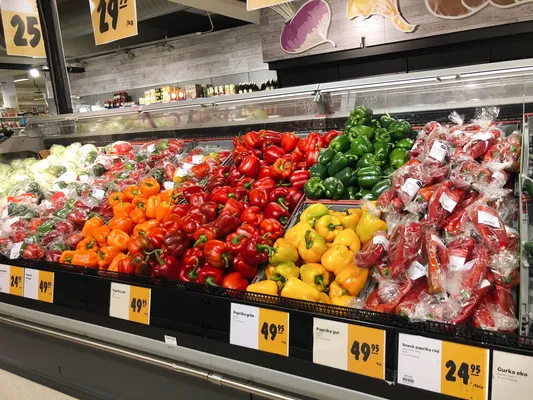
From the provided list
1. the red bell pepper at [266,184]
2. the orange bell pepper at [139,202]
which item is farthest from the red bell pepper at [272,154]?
the orange bell pepper at [139,202]

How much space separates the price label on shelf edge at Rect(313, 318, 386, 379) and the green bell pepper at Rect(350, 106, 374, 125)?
4.36 feet

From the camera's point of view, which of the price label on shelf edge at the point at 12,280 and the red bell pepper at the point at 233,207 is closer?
the red bell pepper at the point at 233,207

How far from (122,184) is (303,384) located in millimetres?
1989

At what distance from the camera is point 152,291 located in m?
1.75

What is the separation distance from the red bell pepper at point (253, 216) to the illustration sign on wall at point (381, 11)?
5100 millimetres

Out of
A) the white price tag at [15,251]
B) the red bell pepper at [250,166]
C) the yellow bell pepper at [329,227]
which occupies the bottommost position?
the white price tag at [15,251]

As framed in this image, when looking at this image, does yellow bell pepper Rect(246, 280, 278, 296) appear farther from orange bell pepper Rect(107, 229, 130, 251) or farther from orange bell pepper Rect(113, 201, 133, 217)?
orange bell pepper Rect(113, 201, 133, 217)

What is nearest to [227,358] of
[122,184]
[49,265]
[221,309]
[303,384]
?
[221,309]

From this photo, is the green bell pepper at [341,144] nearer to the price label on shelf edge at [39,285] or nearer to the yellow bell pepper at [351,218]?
the yellow bell pepper at [351,218]

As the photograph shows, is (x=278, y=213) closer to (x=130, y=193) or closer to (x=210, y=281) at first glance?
(x=210, y=281)

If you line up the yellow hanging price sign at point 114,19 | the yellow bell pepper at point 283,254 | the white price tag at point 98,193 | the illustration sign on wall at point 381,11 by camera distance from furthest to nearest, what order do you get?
the illustration sign on wall at point 381,11 < the yellow hanging price sign at point 114,19 < the white price tag at point 98,193 < the yellow bell pepper at point 283,254

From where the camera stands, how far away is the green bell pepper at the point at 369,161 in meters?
2.15

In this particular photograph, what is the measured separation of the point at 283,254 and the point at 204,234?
1.26 ft

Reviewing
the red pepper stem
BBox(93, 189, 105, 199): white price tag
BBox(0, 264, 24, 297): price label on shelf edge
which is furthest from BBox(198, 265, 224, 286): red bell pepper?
BBox(93, 189, 105, 199): white price tag
